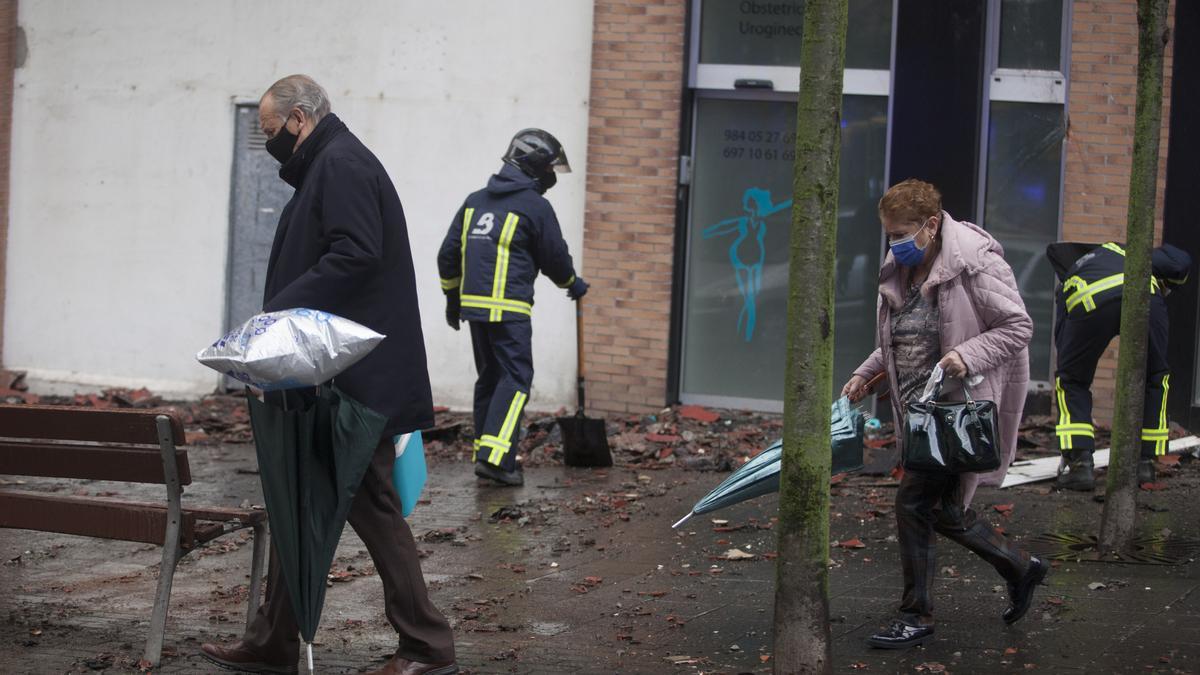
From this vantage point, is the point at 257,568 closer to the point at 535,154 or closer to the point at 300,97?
the point at 300,97

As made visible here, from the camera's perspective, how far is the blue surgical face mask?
5395mm

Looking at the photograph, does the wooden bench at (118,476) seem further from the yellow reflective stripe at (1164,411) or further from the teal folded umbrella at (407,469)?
the yellow reflective stripe at (1164,411)

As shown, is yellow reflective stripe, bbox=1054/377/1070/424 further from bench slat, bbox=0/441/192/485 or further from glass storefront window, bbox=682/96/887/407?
bench slat, bbox=0/441/192/485

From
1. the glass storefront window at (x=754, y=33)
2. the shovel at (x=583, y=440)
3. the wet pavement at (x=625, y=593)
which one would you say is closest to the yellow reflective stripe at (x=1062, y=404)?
the wet pavement at (x=625, y=593)

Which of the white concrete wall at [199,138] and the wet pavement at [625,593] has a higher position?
the white concrete wall at [199,138]

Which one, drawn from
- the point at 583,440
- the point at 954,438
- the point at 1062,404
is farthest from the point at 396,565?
the point at 1062,404

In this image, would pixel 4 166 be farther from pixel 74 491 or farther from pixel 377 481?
pixel 377 481

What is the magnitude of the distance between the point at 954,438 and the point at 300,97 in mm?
2567

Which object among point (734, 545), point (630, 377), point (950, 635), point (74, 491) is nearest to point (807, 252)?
point (950, 635)

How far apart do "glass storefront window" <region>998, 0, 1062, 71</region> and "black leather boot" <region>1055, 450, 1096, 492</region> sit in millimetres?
3549

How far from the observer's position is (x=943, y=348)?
17.9 feet

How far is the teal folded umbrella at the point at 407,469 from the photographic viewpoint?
16.6 ft

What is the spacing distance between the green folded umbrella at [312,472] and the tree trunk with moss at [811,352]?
52.8 inches

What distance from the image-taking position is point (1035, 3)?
1108 cm
